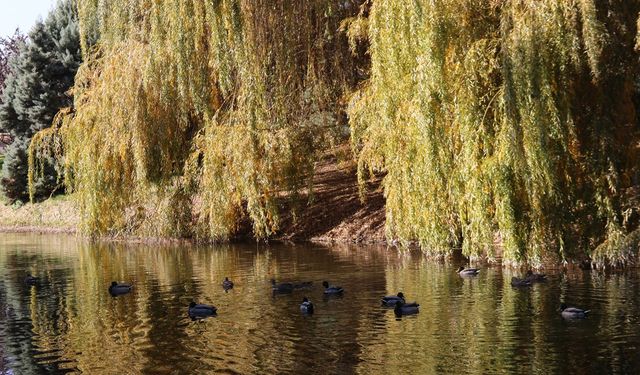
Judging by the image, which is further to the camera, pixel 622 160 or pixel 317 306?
pixel 622 160

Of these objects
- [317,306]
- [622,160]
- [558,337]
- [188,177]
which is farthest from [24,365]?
[188,177]

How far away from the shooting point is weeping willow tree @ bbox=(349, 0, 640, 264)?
51.0 feet

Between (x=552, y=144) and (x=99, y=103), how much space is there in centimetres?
1486

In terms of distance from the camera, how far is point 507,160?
1578 cm

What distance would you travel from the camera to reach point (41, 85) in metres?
40.0

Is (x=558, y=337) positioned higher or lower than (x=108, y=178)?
lower

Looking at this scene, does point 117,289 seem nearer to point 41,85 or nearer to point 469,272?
point 469,272

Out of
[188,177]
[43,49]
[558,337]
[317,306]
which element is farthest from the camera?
[43,49]

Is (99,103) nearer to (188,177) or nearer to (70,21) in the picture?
(188,177)

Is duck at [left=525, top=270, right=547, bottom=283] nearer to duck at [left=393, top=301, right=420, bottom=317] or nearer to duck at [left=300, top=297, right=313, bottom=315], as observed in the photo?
duck at [left=393, top=301, right=420, bottom=317]

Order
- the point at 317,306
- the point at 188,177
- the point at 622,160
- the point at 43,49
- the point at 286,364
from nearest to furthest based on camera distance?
the point at 286,364, the point at 317,306, the point at 622,160, the point at 188,177, the point at 43,49

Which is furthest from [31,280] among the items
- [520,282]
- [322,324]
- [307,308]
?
[520,282]

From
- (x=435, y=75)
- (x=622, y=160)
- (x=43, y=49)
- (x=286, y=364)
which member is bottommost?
(x=286, y=364)

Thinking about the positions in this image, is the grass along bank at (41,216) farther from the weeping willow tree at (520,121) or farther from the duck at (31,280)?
the weeping willow tree at (520,121)
